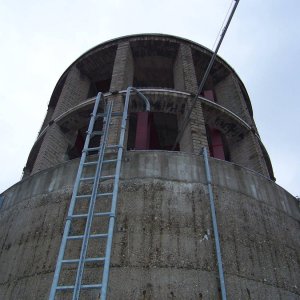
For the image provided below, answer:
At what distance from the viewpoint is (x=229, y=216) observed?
7.49m

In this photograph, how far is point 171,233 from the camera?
6.91 meters

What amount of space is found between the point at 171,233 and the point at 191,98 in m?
6.37

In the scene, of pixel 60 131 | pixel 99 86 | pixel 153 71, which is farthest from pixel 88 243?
pixel 99 86

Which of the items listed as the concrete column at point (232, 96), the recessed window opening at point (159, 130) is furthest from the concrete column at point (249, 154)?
the recessed window opening at point (159, 130)

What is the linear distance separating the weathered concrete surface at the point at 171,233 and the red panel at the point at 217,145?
3.76 m

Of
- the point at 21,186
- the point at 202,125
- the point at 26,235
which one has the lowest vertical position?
the point at 26,235

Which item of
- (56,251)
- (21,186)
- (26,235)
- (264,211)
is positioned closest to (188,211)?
(264,211)

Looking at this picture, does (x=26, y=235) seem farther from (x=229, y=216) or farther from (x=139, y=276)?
(x=229, y=216)

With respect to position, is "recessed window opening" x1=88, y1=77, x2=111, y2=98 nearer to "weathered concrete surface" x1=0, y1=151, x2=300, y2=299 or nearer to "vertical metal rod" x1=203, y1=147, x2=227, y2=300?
"weathered concrete surface" x1=0, y1=151, x2=300, y2=299

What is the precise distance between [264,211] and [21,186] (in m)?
6.70

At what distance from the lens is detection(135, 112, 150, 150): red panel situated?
1177 centimetres

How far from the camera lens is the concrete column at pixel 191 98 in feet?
34.4

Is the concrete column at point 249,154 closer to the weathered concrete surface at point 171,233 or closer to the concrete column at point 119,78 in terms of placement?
the weathered concrete surface at point 171,233

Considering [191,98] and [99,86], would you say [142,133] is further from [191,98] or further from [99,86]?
[99,86]
